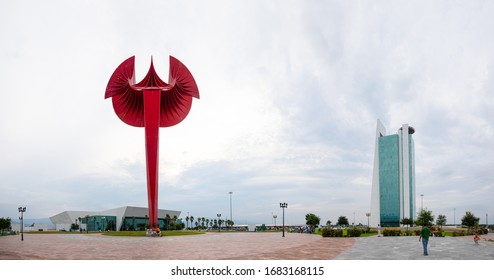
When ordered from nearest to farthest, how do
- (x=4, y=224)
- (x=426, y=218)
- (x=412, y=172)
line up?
(x=4, y=224), (x=426, y=218), (x=412, y=172)

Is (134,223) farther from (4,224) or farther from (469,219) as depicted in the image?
(469,219)

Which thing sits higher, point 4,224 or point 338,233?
point 338,233

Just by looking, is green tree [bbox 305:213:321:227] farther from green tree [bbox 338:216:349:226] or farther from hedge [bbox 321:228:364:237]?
hedge [bbox 321:228:364:237]

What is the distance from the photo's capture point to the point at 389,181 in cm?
7512

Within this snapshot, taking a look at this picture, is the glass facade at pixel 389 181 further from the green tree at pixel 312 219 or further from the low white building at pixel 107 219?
the low white building at pixel 107 219

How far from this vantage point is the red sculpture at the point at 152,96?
29.9m

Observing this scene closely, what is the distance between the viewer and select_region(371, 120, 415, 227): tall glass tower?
72.4 meters

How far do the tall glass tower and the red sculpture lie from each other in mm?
48661

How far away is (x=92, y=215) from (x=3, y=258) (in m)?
61.5

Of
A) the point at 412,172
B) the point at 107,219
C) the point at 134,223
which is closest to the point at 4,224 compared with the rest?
the point at 107,219

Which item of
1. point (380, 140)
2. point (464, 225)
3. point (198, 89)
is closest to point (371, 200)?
point (380, 140)

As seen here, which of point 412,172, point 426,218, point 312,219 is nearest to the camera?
point 426,218

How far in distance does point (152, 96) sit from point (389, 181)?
59.1m
